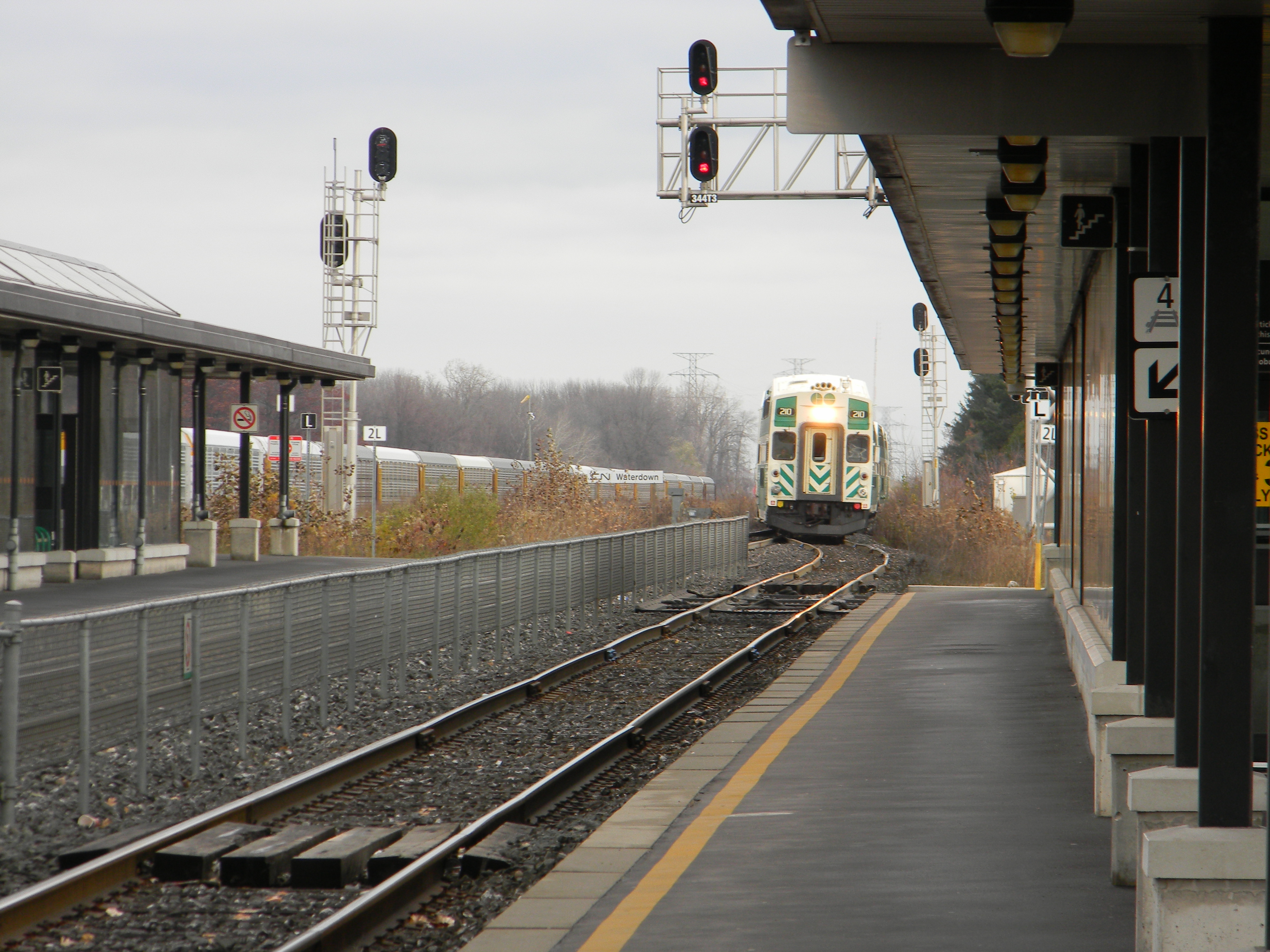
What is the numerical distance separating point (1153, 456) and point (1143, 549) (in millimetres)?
851

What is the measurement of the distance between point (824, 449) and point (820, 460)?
11.9 inches

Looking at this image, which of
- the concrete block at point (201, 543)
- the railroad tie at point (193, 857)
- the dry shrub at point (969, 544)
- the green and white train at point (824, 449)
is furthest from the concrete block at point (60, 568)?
the green and white train at point (824, 449)

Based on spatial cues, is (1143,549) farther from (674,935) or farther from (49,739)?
(49,739)

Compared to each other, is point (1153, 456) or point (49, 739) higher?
point (1153, 456)

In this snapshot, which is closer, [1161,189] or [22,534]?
[1161,189]

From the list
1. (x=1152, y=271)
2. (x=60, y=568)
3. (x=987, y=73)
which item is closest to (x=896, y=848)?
(x=1152, y=271)

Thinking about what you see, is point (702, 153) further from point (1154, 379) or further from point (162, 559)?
point (1154, 379)

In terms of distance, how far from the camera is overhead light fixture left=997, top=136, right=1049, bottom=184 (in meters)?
6.45

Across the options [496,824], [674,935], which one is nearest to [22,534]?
[496,824]

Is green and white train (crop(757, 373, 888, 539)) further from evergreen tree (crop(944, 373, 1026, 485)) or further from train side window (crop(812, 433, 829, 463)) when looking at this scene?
evergreen tree (crop(944, 373, 1026, 485))

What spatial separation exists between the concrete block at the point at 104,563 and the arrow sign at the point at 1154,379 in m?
16.1

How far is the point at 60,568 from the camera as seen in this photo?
18.7 m

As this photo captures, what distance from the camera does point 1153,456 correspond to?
6.04 m

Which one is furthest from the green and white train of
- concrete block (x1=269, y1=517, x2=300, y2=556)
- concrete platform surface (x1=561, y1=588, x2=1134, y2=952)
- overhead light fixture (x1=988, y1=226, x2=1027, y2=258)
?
overhead light fixture (x1=988, y1=226, x2=1027, y2=258)
